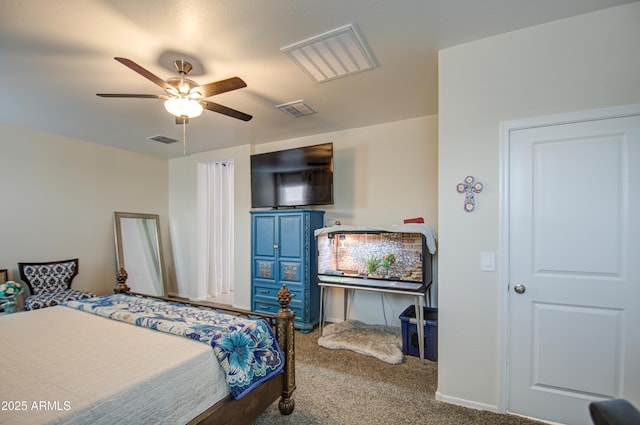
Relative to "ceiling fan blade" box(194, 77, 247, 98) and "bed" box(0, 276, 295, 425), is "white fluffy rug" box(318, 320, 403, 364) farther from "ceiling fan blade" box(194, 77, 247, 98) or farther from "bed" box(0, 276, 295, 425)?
"ceiling fan blade" box(194, 77, 247, 98)

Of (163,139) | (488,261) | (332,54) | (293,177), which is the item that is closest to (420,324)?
(488,261)

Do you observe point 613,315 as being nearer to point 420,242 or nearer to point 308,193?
point 420,242

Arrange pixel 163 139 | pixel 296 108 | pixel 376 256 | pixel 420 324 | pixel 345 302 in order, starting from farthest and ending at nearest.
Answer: pixel 163 139 → pixel 345 302 → pixel 376 256 → pixel 296 108 → pixel 420 324

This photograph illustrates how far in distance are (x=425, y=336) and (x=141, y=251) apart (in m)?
4.79

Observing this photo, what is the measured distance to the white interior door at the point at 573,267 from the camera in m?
1.81

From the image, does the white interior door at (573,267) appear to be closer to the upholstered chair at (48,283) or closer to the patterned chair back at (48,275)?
the upholstered chair at (48,283)

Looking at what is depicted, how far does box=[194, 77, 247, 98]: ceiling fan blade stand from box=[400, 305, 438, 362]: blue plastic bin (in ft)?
8.83

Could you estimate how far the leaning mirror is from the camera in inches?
195

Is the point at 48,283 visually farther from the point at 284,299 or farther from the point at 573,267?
the point at 573,267

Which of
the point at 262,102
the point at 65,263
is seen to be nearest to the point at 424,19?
the point at 262,102

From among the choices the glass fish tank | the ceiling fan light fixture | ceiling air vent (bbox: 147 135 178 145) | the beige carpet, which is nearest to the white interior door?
the beige carpet

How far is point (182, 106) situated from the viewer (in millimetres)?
2271

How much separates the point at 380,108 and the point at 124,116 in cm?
304

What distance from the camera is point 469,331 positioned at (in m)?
2.16
